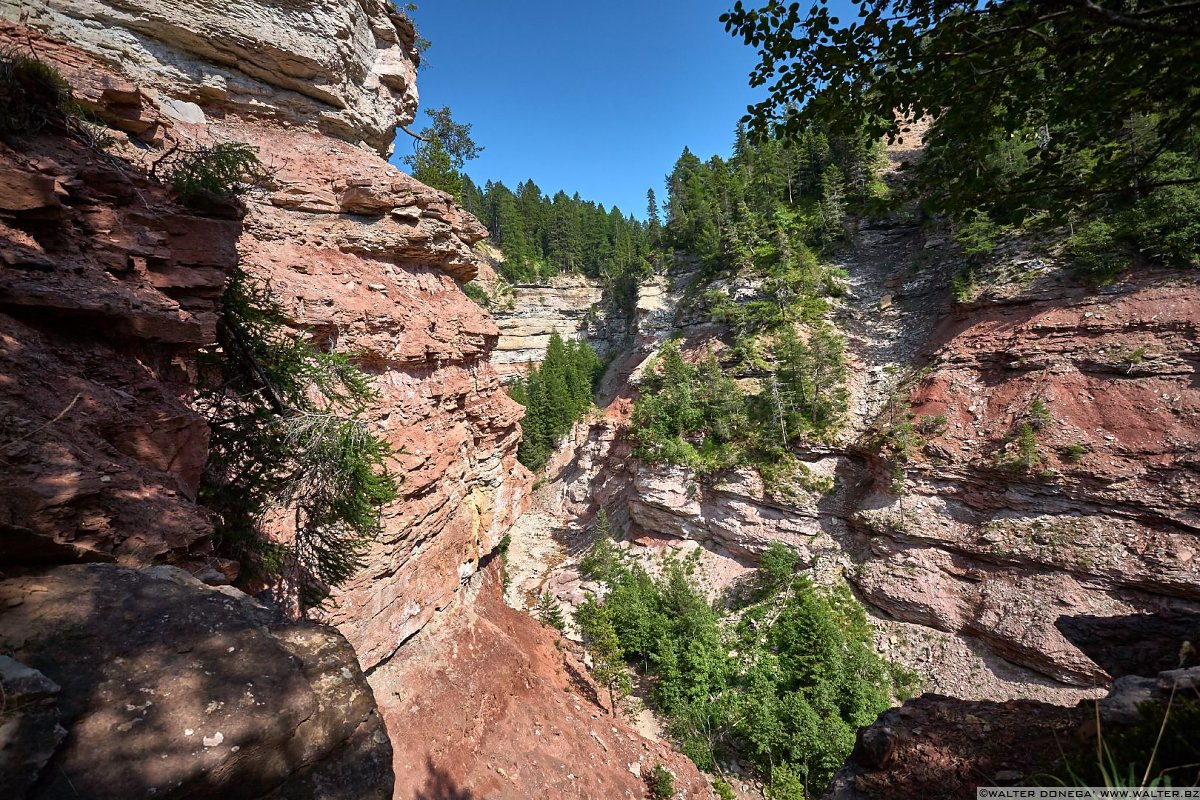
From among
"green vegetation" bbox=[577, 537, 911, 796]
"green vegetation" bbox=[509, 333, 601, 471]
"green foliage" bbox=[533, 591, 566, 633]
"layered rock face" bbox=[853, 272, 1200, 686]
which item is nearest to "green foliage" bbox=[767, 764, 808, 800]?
"green vegetation" bbox=[577, 537, 911, 796]

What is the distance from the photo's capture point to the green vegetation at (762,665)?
13562mm

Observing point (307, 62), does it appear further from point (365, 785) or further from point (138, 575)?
point (365, 785)

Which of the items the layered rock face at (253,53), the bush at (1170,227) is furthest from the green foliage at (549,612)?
the bush at (1170,227)

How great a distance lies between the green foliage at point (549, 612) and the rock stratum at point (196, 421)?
22.8 feet

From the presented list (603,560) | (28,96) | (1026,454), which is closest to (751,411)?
(1026,454)

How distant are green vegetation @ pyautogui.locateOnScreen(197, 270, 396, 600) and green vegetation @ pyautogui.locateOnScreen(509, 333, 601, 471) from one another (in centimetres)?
2621

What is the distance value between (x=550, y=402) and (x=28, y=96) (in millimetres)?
31609

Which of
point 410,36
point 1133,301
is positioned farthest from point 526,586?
point 1133,301

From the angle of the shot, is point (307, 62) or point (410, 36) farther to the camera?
point (410, 36)

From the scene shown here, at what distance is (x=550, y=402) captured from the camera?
35.2 meters

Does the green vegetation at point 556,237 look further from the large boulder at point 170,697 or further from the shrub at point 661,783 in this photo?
the large boulder at point 170,697

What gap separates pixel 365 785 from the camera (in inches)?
85.0

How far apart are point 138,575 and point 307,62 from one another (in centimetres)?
1276

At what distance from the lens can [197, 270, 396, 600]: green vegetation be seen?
5203mm
